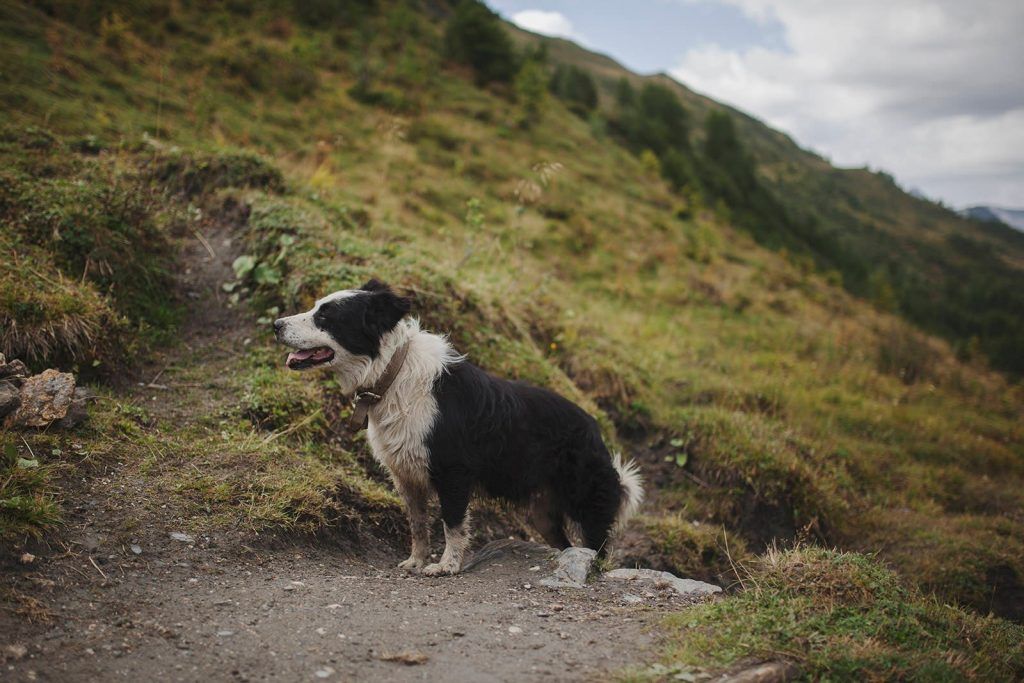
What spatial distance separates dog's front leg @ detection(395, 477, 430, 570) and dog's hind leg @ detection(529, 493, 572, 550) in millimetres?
971

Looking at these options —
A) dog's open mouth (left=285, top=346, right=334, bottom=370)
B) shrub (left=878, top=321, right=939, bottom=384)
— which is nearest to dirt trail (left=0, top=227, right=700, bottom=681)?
dog's open mouth (left=285, top=346, right=334, bottom=370)

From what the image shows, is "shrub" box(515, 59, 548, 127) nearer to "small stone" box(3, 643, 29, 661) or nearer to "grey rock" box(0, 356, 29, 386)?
"grey rock" box(0, 356, 29, 386)

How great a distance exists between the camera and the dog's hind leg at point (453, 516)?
15.6ft

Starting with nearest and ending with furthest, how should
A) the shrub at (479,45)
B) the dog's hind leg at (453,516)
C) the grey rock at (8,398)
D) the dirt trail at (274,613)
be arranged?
the dirt trail at (274,613) < the grey rock at (8,398) < the dog's hind leg at (453,516) < the shrub at (479,45)

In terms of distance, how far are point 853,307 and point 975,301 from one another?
65.4 metres

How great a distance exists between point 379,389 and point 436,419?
0.49m

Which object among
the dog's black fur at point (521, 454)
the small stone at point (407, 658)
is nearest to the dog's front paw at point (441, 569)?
the dog's black fur at point (521, 454)

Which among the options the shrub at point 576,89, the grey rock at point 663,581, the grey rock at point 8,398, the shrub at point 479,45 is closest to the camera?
the grey rock at point 8,398

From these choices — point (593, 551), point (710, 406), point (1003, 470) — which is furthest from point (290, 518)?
point (1003, 470)

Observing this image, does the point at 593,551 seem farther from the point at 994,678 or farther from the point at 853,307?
the point at 853,307

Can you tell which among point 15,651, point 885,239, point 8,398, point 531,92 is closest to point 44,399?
point 8,398

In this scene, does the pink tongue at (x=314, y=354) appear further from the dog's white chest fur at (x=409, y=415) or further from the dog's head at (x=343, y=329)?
the dog's white chest fur at (x=409, y=415)

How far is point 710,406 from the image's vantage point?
33.6 feet

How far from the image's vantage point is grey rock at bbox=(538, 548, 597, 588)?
4688mm
